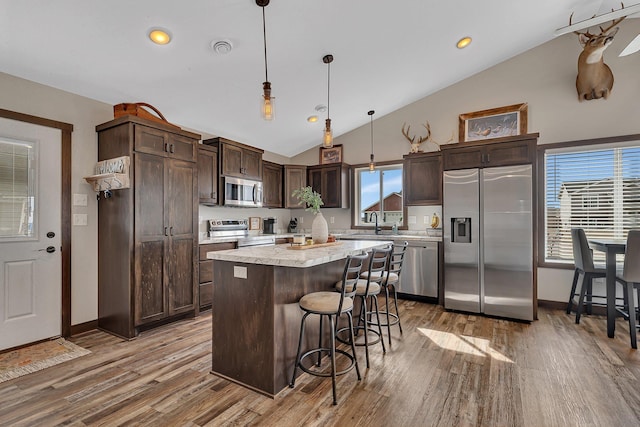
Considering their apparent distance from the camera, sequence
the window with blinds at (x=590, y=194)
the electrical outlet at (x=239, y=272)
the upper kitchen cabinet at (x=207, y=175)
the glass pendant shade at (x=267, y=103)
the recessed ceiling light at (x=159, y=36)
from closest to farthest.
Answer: the electrical outlet at (x=239, y=272), the glass pendant shade at (x=267, y=103), the recessed ceiling light at (x=159, y=36), the window with blinds at (x=590, y=194), the upper kitchen cabinet at (x=207, y=175)

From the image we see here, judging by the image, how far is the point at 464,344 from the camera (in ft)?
9.89

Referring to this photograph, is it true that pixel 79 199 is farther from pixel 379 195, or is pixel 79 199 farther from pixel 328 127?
pixel 379 195

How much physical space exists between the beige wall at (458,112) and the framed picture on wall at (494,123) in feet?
0.34

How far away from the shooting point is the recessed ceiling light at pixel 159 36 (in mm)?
2709

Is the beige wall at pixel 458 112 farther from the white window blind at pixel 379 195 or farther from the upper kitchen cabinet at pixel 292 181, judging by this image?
the upper kitchen cabinet at pixel 292 181

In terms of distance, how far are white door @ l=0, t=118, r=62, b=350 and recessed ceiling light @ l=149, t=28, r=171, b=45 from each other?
1390 mm

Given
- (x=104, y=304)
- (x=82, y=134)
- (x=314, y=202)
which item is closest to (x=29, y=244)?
(x=104, y=304)

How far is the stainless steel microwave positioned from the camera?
4.57 meters

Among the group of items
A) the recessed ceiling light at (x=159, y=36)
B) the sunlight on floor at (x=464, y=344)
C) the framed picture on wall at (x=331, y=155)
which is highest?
the recessed ceiling light at (x=159, y=36)

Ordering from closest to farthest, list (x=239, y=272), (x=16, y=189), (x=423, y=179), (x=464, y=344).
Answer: (x=239, y=272)
(x=16, y=189)
(x=464, y=344)
(x=423, y=179)

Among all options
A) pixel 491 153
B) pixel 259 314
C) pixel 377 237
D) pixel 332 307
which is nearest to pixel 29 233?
pixel 259 314

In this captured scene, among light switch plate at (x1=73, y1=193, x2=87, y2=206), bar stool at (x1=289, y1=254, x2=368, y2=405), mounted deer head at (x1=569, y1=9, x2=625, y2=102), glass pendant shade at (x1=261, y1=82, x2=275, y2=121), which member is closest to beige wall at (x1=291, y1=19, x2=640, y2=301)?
mounted deer head at (x1=569, y1=9, x2=625, y2=102)

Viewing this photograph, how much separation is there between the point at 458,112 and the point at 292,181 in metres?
3.01

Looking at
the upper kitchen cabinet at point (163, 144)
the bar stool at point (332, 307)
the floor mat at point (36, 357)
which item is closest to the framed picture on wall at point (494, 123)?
the bar stool at point (332, 307)
